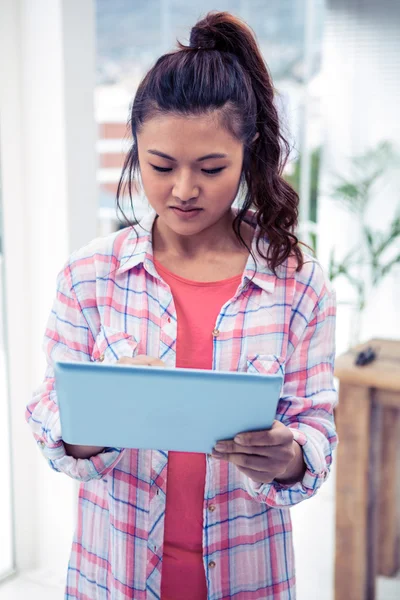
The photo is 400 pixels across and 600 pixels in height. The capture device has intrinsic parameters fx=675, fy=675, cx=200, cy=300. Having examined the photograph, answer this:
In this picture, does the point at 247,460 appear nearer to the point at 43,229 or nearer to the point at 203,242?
the point at 203,242

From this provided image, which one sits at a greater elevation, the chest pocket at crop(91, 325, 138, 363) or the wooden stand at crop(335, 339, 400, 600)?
the chest pocket at crop(91, 325, 138, 363)

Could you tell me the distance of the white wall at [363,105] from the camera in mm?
3834

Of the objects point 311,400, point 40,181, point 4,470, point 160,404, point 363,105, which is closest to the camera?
point 160,404

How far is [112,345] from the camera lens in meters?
1.02

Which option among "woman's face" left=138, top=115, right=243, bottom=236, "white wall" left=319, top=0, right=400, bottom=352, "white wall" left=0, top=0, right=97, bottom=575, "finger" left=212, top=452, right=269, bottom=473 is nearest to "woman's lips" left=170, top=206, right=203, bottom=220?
"woman's face" left=138, top=115, right=243, bottom=236

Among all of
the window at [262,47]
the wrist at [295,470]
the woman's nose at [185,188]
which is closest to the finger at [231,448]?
the wrist at [295,470]

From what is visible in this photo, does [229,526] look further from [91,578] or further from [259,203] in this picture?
[259,203]

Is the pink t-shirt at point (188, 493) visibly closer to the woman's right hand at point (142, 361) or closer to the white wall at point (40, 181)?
the woman's right hand at point (142, 361)

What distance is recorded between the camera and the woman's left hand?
0.83 m

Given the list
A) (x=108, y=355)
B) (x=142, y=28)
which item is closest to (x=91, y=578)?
(x=108, y=355)

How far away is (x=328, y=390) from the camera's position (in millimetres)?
1038

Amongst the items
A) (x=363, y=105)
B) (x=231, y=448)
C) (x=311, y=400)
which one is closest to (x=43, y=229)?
(x=311, y=400)

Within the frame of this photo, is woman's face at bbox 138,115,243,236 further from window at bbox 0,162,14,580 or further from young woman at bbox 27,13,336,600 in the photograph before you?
window at bbox 0,162,14,580

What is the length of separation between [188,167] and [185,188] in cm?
3
